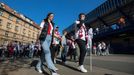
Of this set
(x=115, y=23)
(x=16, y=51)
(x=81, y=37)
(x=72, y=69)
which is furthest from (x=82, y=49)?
(x=115, y=23)

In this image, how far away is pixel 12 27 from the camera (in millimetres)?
66125

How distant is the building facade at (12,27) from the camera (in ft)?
197

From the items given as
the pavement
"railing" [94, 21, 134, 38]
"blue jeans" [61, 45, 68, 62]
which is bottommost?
the pavement

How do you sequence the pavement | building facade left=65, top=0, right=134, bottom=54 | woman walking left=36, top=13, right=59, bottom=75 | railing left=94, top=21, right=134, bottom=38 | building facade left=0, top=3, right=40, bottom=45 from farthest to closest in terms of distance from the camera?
building facade left=0, top=3, right=40, bottom=45 → building facade left=65, top=0, right=134, bottom=54 → railing left=94, top=21, right=134, bottom=38 → the pavement → woman walking left=36, top=13, right=59, bottom=75

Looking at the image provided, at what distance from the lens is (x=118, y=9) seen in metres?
36.5

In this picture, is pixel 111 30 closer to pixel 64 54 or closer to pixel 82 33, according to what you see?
pixel 64 54

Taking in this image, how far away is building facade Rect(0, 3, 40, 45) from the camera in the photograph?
60.1m

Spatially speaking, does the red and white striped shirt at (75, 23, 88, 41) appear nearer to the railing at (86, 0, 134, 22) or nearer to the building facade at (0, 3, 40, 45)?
the railing at (86, 0, 134, 22)

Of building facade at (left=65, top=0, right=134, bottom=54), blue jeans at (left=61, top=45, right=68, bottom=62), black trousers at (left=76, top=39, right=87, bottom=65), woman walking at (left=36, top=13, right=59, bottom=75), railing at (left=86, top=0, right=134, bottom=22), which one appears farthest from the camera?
railing at (left=86, top=0, right=134, bottom=22)

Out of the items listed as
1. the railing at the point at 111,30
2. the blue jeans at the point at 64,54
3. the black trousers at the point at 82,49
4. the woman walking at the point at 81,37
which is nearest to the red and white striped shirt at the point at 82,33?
the woman walking at the point at 81,37

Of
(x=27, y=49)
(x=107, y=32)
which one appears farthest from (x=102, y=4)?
(x=27, y=49)

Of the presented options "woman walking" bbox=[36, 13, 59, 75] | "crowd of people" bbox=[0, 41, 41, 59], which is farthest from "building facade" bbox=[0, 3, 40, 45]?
"woman walking" bbox=[36, 13, 59, 75]

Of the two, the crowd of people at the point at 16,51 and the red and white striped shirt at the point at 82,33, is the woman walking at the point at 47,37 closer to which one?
the red and white striped shirt at the point at 82,33

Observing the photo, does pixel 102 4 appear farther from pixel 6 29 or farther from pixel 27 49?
pixel 6 29
